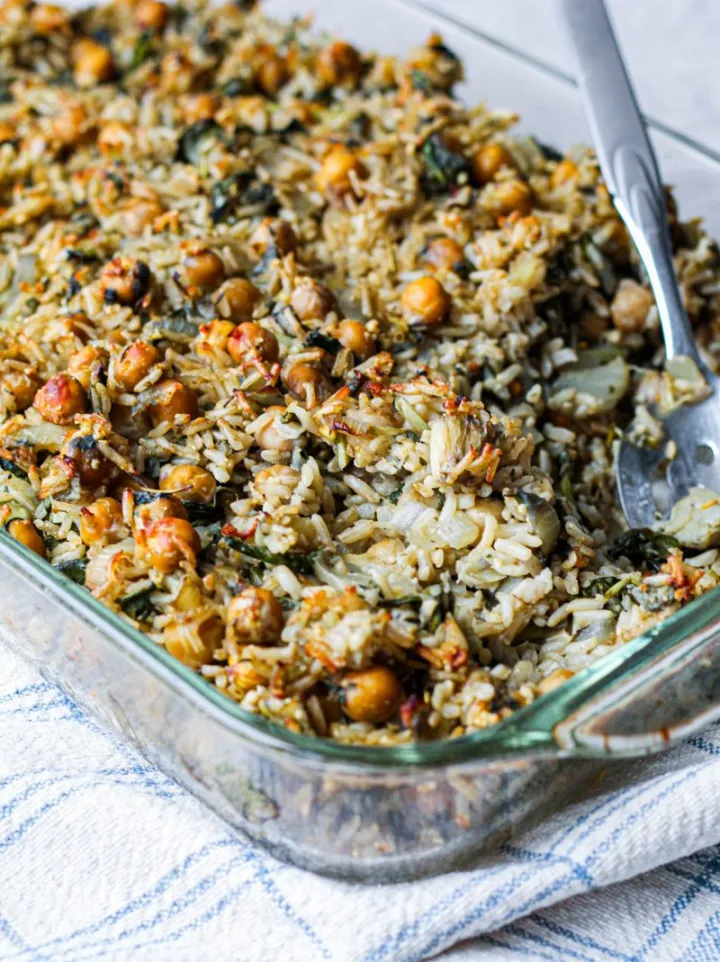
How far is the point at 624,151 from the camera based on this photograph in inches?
133

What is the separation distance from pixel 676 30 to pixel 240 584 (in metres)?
4.71

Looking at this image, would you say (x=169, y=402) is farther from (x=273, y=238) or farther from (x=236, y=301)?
(x=273, y=238)

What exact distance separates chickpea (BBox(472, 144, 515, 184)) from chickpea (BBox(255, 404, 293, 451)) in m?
1.29

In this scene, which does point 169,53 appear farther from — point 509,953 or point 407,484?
point 509,953

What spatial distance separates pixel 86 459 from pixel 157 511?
0.23 metres

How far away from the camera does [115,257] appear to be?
3.21 metres

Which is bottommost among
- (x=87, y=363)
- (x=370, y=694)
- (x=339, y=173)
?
(x=370, y=694)

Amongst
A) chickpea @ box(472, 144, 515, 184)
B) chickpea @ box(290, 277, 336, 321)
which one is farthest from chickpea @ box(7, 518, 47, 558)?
chickpea @ box(472, 144, 515, 184)

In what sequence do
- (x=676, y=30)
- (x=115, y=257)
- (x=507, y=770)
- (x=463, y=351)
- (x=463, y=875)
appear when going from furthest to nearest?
(x=676, y=30) < (x=115, y=257) < (x=463, y=351) < (x=463, y=875) < (x=507, y=770)

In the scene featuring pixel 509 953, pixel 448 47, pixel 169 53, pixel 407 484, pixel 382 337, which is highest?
pixel 448 47

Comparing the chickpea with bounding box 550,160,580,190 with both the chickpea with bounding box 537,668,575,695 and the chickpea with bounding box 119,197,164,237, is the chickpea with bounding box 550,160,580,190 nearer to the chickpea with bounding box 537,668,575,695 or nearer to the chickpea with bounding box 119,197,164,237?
the chickpea with bounding box 119,197,164,237

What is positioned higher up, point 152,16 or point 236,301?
point 152,16

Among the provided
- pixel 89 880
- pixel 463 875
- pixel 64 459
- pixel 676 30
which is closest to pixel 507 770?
pixel 463 875

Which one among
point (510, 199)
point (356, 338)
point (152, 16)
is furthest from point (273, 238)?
point (152, 16)
